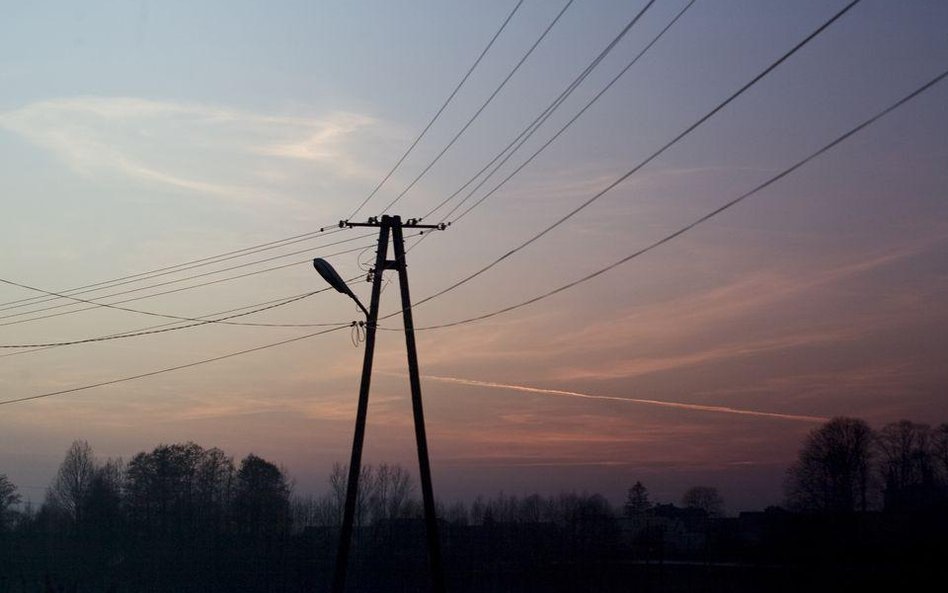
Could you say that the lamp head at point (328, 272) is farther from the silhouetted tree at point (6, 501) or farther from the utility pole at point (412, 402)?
the silhouetted tree at point (6, 501)

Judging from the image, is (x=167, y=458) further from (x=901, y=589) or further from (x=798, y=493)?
(x=901, y=589)

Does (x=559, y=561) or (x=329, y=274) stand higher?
(x=329, y=274)

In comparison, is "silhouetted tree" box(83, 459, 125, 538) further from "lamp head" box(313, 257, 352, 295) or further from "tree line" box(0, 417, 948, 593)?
"lamp head" box(313, 257, 352, 295)

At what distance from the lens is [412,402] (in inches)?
955

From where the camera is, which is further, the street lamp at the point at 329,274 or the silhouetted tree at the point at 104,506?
the silhouetted tree at the point at 104,506

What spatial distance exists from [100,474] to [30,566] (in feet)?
129

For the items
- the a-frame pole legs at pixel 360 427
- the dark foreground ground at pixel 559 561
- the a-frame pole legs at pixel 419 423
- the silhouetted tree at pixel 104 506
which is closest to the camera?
the a-frame pole legs at pixel 419 423

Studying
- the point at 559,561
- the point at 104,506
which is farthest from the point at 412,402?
the point at 104,506

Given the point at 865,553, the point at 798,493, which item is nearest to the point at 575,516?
the point at 865,553

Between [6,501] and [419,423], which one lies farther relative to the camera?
[6,501]

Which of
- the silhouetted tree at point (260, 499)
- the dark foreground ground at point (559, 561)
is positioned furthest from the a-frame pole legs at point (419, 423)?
the silhouetted tree at point (260, 499)

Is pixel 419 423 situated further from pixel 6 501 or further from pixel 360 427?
→ pixel 6 501

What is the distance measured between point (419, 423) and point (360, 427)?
1.70 meters

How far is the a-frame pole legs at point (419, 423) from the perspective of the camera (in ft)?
76.7
